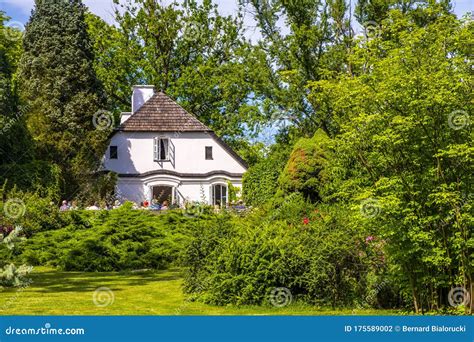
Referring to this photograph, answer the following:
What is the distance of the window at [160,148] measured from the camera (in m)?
46.5

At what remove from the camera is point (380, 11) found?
4062cm

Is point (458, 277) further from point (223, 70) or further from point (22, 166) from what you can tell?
point (223, 70)

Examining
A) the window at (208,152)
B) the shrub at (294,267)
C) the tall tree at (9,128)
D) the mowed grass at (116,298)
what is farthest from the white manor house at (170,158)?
the shrub at (294,267)

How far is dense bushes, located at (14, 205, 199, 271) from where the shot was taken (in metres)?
21.9

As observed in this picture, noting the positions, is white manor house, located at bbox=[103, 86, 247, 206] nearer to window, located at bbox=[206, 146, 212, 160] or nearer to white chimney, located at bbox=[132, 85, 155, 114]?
window, located at bbox=[206, 146, 212, 160]

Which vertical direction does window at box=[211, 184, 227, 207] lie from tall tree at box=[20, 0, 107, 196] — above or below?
below

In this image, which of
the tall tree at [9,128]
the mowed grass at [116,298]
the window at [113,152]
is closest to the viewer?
the mowed grass at [116,298]

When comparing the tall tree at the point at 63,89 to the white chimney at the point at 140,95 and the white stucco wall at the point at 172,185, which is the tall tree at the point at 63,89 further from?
the white stucco wall at the point at 172,185

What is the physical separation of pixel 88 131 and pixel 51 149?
2.87 metres

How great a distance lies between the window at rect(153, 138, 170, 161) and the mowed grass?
25652 mm

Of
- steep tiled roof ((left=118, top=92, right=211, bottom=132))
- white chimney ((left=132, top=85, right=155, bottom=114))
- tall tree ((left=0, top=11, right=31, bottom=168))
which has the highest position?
white chimney ((left=132, top=85, right=155, bottom=114))

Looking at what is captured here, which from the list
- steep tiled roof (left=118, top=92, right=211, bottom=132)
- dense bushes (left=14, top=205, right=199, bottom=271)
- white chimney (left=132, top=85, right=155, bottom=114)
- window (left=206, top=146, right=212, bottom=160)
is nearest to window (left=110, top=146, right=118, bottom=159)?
steep tiled roof (left=118, top=92, right=211, bottom=132)

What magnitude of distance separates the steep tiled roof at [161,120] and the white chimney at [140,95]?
246 centimetres

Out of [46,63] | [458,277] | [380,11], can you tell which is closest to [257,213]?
[458,277]
